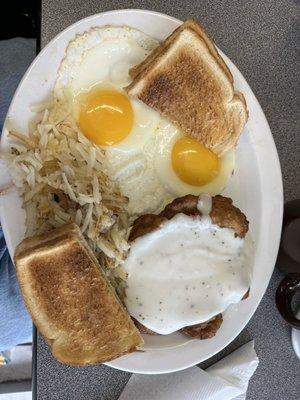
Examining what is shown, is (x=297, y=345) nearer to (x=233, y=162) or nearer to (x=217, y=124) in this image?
(x=233, y=162)

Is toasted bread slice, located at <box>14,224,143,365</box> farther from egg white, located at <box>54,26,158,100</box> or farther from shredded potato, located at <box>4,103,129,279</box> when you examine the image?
egg white, located at <box>54,26,158,100</box>

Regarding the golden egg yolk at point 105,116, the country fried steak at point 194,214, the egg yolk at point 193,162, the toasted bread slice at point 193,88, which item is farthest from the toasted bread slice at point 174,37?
the country fried steak at point 194,214

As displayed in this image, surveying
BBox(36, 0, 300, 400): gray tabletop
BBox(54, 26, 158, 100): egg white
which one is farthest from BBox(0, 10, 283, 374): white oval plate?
BBox(36, 0, 300, 400): gray tabletop

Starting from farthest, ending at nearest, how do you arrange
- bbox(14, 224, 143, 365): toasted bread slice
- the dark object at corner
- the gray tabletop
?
the gray tabletop, the dark object at corner, bbox(14, 224, 143, 365): toasted bread slice

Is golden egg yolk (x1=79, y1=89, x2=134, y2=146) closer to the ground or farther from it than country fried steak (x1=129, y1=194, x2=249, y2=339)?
farther from it

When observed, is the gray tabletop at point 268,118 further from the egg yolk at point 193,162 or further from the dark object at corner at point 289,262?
the egg yolk at point 193,162

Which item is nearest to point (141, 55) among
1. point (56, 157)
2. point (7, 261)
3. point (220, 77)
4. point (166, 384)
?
point (220, 77)

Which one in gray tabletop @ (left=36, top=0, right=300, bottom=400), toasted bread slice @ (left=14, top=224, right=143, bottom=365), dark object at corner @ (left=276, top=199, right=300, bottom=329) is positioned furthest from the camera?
gray tabletop @ (left=36, top=0, right=300, bottom=400)
